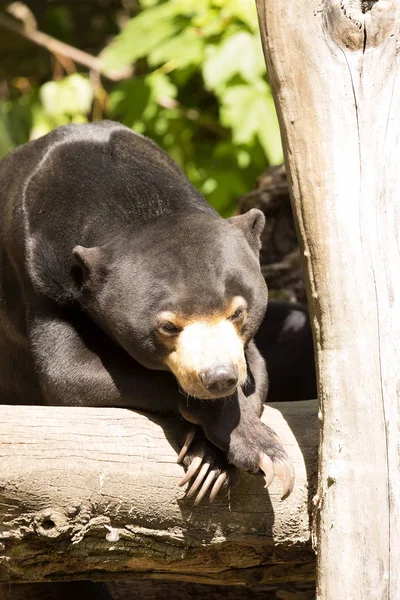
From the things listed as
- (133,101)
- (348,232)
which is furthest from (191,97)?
(348,232)

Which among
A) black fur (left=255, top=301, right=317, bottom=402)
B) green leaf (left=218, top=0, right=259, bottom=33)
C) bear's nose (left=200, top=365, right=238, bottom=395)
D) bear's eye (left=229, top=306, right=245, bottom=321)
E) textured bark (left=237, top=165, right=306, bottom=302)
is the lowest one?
black fur (left=255, top=301, right=317, bottom=402)

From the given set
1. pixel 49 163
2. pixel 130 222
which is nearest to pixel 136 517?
pixel 130 222

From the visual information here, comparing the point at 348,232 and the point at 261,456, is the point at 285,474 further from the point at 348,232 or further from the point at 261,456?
the point at 348,232

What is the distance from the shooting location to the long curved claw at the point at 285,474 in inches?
129

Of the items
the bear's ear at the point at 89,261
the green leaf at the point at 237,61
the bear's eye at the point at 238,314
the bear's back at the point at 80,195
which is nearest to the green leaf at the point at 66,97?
the green leaf at the point at 237,61

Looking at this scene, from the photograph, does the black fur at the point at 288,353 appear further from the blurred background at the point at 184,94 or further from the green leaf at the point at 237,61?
the green leaf at the point at 237,61

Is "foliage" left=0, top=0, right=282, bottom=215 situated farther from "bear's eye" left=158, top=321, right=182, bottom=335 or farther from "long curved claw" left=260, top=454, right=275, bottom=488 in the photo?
"long curved claw" left=260, top=454, right=275, bottom=488

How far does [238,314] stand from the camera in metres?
3.41

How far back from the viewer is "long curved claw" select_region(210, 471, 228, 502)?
128 inches

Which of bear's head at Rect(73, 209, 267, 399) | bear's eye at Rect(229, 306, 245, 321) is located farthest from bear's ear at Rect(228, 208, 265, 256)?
bear's eye at Rect(229, 306, 245, 321)

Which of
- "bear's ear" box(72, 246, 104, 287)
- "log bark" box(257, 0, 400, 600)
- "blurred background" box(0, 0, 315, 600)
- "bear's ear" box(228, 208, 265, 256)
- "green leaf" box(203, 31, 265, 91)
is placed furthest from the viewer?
"green leaf" box(203, 31, 265, 91)

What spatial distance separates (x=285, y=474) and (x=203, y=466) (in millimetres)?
283

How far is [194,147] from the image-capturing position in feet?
25.9

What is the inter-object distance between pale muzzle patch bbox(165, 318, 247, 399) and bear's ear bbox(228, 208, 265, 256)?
0.49m
